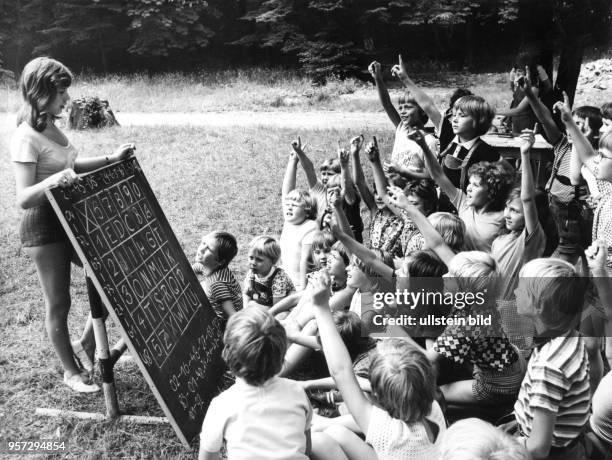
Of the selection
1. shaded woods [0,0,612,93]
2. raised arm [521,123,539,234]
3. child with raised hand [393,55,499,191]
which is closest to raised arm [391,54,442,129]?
child with raised hand [393,55,499,191]

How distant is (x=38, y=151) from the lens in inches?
106

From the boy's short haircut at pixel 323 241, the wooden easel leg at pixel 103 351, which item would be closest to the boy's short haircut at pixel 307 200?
the boy's short haircut at pixel 323 241

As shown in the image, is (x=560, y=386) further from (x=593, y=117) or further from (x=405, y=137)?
(x=593, y=117)

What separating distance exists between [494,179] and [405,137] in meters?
1.22

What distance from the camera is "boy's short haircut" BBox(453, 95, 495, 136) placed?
3631mm

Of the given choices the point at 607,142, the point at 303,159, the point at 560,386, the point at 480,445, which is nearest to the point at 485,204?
the point at 607,142

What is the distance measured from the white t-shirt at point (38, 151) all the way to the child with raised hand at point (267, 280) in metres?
1.17

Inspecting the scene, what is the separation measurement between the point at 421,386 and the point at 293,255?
2120 mm

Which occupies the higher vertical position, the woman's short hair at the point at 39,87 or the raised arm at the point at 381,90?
the woman's short hair at the point at 39,87

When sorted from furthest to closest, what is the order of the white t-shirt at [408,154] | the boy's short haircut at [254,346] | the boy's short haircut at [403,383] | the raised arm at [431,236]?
the white t-shirt at [408,154] < the raised arm at [431,236] < the boy's short haircut at [254,346] < the boy's short haircut at [403,383]

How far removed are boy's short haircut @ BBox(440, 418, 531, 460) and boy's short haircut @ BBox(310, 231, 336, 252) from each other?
6.57 feet

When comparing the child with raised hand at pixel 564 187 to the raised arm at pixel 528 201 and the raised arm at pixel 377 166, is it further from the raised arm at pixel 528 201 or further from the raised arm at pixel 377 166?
the raised arm at pixel 377 166

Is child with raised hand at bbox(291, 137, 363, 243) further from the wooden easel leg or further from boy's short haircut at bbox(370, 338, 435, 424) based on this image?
boy's short haircut at bbox(370, 338, 435, 424)

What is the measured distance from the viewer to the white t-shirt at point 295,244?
377 centimetres
